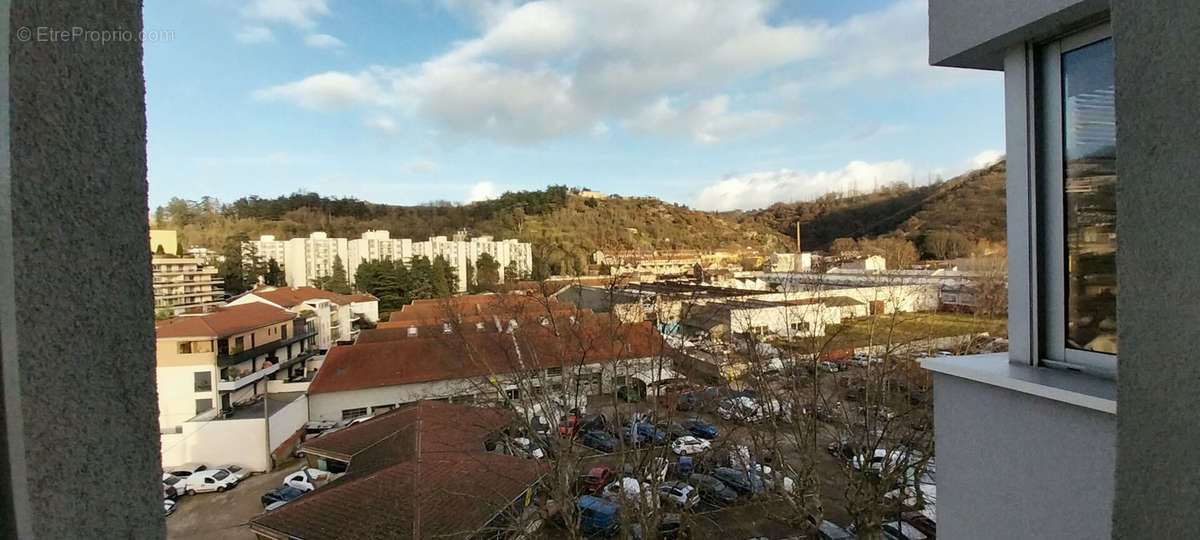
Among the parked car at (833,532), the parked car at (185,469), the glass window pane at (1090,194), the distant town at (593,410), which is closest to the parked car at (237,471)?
the distant town at (593,410)

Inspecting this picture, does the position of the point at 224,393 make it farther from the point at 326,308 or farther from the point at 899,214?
the point at 899,214

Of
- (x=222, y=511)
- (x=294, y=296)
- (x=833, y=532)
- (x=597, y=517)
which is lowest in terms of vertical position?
(x=222, y=511)

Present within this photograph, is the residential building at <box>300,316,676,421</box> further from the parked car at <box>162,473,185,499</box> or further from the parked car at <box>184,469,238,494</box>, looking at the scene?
the parked car at <box>162,473,185,499</box>

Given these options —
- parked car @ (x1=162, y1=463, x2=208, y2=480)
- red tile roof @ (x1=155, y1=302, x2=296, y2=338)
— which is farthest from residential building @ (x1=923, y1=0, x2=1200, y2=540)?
Result: red tile roof @ (x1=155, y1=302, x2=296, y2=338)

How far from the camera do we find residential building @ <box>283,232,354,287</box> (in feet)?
120

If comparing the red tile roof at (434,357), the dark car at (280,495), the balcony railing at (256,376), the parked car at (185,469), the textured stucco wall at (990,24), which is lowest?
the dark car at (280,495)

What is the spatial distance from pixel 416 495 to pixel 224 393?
36.0 ft

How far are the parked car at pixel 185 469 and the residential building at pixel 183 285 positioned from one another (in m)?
9.76

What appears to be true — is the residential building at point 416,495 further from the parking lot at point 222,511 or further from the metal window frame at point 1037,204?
the metal window frame at point 1037,204

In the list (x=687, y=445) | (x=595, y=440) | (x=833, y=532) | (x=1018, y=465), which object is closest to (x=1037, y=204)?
(x=1018, y=465)

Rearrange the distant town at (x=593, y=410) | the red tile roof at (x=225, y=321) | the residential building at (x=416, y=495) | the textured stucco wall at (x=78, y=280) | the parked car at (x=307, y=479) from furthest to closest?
the red tile roof at (x=225, y=321)
the parked car at (x=307, y=479)
the distant town at (x=593, y=410)
the residential building at (x=416, y=495)
the textured stucco wall at (x=78, y=280)

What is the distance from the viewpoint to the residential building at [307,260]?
3666 centimetres

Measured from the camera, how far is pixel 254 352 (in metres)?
16.0

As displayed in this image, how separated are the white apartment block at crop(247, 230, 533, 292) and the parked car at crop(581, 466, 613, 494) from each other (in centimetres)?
2285
